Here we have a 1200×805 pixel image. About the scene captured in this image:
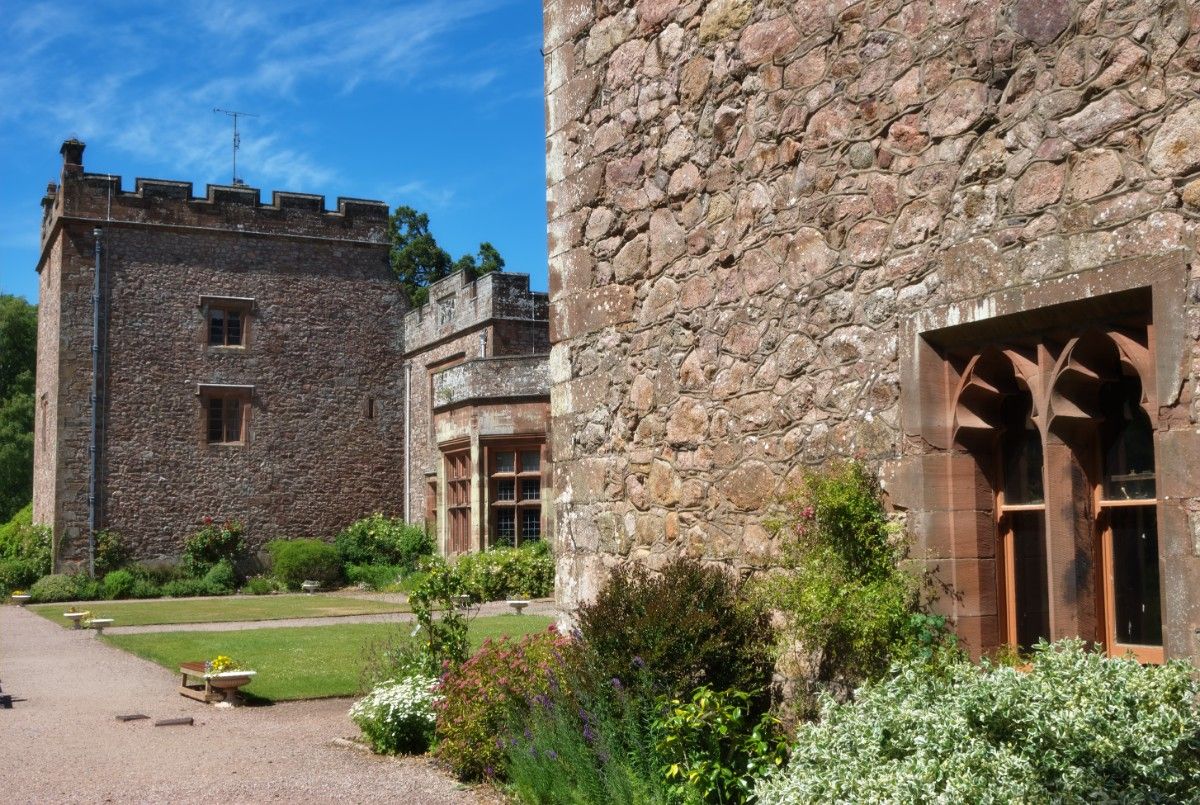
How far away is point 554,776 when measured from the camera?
19.8 ft

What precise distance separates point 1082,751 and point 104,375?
26.2 meters

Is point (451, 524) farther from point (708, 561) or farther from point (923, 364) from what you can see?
point (923, 364)

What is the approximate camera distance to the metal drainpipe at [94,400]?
2600cm

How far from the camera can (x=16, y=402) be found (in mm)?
42031

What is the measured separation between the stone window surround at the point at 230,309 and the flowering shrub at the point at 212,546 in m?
4.00

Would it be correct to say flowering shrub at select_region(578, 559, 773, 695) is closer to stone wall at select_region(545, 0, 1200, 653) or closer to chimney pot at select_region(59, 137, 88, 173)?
stone wall at select_region(545, 0, 1200, 653)

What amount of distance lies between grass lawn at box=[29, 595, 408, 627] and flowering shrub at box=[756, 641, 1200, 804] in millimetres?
14864

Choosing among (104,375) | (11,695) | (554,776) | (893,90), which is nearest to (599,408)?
(554,776)

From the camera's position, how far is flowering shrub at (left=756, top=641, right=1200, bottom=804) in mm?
3564

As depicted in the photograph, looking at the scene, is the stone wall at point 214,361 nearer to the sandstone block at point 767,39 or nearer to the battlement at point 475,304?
the battlement at point 475,304

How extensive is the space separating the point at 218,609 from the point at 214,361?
8.65 m

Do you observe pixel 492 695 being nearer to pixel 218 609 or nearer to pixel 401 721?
pixel 401 721

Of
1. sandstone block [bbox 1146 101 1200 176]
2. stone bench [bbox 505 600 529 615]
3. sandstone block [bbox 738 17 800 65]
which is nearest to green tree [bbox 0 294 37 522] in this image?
stone bench [bbox 505 600 529 615]

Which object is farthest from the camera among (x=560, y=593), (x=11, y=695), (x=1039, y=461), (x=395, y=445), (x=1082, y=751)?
(x=395, y=445)
